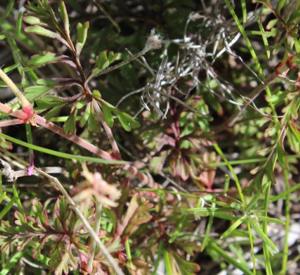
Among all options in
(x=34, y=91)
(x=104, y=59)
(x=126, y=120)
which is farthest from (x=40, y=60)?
(x=126, y=120)

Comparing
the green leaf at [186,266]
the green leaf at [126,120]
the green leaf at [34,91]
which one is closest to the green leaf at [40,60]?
the green leaf at [34,91]

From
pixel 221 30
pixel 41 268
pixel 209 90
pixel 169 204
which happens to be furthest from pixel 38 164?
pixel 221 30

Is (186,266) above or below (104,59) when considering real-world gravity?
below

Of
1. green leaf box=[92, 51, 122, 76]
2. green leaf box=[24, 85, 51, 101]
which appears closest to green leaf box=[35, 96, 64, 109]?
green leaf box=[24, 85, 51, 101]

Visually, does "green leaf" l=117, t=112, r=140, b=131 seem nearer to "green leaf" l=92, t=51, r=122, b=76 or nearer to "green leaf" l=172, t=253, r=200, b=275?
"green leaf" l=92, t=51, r=122, b=76

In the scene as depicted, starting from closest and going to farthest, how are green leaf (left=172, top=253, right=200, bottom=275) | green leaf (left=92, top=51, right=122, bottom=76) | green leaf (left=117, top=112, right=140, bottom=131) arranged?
green leaf (left=92, top=51, right=122, bottom=76), green leaf (left=117, top=112, right=140, bottom=131), green leaf (left=172, top=253, right=200, bottom=275)

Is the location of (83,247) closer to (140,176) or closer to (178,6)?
(140,176)

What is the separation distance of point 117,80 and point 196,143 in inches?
16.4

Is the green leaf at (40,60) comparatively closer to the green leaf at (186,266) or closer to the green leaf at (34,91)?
the green leaf at (34,91)

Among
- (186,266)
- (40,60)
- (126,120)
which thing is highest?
(40,60)

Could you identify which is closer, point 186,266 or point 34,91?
point 34,91

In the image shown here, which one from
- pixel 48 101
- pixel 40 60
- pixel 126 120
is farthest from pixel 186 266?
pixel 40 60

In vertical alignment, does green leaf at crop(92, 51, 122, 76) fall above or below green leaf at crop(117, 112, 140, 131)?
above

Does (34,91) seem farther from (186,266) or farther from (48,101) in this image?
(186,266)
